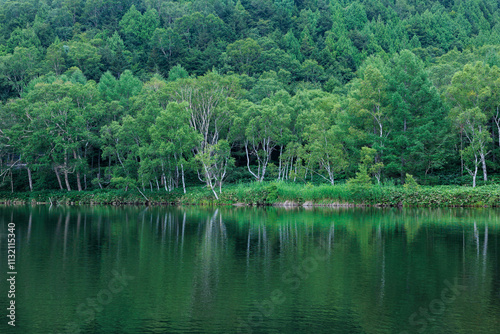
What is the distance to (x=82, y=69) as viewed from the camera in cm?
9638

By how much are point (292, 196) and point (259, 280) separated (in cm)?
3339

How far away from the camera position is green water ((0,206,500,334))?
13172 mm

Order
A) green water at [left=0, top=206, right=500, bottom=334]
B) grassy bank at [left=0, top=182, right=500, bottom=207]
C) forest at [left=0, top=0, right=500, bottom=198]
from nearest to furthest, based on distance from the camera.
A: 1. green water at [left=0, top=206, right=500, bottom=334]
2. grassy bank at [left=0, top=182, right=500, bottom=207]
3. forest at [left=0, top=0, right=500, bottom=198]

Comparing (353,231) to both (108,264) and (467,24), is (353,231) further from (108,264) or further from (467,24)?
(467,24)

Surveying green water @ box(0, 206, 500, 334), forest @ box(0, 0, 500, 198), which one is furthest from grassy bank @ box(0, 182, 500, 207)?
green water @ box(0, 206, 500, 334)

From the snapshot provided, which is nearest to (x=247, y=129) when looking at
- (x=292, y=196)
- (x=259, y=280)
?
(x=292, y=196)

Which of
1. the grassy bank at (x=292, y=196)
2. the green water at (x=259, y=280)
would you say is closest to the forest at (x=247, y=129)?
the grassy bank at (x=292, y=196)

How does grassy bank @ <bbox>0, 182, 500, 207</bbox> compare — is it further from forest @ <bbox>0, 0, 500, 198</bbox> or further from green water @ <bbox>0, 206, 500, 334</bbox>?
green water @ <bbox>0, 206, 500, 334</bbox>

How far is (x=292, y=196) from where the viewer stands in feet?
166

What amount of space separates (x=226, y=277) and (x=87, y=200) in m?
45.8

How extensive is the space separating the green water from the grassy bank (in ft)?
48.1

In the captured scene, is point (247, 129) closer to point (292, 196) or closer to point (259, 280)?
point (292, 196)

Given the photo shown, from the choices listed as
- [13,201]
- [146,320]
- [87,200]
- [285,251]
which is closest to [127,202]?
[87,200]

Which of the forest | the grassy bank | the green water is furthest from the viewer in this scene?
the forest
